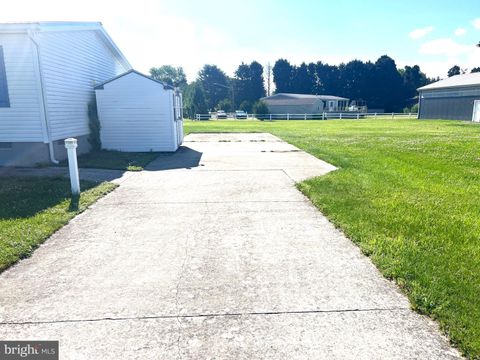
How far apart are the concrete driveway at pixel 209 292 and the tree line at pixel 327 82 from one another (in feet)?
248

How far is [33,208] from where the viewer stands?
6.04 m

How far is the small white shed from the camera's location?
535 inches

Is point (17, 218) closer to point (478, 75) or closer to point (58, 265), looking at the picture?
point (58, 265)

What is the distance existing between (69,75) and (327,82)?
87056 millimetres

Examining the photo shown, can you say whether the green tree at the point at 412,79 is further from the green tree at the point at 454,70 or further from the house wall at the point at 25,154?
the house wall at the point at 25,154

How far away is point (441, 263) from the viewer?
385cm

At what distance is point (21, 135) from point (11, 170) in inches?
48.1

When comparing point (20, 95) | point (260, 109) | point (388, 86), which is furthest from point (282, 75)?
point (20, 95)

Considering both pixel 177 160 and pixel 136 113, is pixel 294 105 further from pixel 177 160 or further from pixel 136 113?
pixel 177 160

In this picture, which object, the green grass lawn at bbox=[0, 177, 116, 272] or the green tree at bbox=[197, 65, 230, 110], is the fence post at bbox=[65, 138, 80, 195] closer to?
the green grass lawn at bbox=[0, 177, 116, 272]

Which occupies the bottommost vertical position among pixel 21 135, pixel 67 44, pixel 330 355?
pixel 330 355

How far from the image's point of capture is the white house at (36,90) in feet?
32.8

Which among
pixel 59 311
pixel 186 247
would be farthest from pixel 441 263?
pixel 59 311

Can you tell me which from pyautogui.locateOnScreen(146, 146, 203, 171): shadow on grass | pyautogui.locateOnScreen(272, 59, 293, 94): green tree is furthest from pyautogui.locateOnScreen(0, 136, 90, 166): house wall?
pyautogui.locateOnScreen(272, 59, 293, 94): green tree
